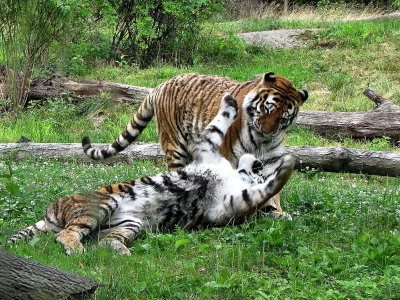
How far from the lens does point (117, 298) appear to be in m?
4.01

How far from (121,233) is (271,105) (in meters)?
2.38

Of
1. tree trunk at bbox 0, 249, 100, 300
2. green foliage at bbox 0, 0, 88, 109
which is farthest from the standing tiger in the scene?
green foliage at bbox 0, 0, 88, 109

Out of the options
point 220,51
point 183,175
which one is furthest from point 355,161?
point 220,51

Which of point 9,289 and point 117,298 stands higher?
point 9,289

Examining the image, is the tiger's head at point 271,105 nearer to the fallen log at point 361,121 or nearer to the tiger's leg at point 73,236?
the tiger's leg at point 73,236

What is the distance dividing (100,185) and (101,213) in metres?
2.00

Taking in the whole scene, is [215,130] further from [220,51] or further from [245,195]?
[220,51]

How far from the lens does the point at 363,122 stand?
1210 centimetres

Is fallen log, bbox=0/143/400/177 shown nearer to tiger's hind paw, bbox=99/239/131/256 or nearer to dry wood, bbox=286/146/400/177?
dry wood, bbox=286/146/400/177

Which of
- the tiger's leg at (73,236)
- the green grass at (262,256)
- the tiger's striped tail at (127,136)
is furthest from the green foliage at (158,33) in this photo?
the tiger's leg at (73,236)

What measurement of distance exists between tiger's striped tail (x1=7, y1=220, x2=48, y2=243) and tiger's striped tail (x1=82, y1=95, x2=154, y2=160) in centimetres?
218

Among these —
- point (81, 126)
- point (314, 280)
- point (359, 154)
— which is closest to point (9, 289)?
point (314, 280)

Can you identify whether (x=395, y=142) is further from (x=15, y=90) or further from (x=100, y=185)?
(x=15, y=90)

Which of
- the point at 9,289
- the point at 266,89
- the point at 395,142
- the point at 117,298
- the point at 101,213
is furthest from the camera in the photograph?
the point at 395,142
